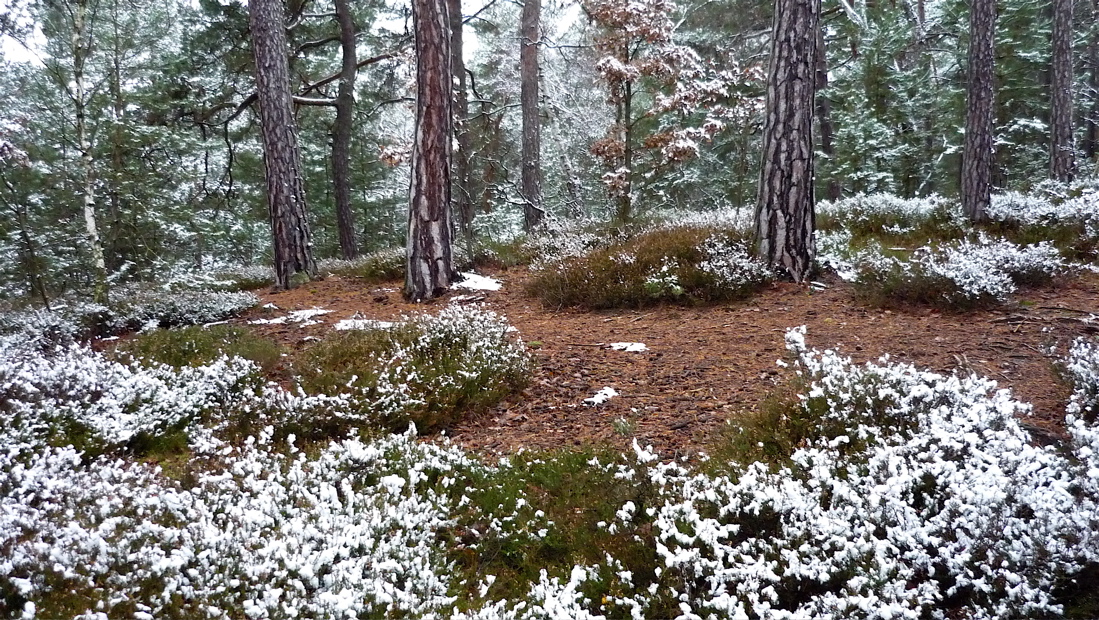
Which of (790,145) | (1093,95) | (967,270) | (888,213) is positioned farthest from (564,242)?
(1093,95)

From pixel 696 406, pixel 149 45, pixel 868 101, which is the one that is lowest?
pixel 696 406

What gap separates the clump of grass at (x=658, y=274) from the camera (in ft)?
22.5

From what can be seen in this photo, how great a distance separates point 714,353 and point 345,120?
12495mm

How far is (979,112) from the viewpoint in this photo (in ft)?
34.2

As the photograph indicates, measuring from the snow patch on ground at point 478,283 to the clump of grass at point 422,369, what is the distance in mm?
3059

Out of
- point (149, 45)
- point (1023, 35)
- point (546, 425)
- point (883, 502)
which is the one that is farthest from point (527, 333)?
point (1023, 35)

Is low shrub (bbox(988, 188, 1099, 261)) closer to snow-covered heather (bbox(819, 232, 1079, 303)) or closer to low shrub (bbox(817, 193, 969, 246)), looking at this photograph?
low shrub (bbox(817, 193, 969, 246))

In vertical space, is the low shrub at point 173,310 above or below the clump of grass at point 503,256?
below

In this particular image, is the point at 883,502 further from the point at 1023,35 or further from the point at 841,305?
the point at 1023,35

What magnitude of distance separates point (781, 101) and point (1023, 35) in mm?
19217

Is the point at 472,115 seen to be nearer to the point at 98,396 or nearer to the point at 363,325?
the point at 363,325

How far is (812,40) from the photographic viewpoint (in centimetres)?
709

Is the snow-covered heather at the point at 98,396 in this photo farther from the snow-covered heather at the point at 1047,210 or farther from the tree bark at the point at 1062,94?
the tree bark at the point at 1062,94

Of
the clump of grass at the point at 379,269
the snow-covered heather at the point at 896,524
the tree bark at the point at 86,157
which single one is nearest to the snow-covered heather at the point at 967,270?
the snow-covered heather at the point at 896,524
